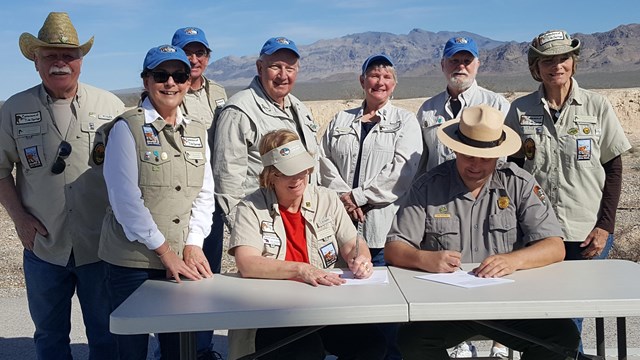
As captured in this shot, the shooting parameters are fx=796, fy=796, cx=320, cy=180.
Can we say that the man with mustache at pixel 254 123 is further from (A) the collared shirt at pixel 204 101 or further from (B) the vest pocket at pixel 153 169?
(B) the vest pocket at pixel 153 169

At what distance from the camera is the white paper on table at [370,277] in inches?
139

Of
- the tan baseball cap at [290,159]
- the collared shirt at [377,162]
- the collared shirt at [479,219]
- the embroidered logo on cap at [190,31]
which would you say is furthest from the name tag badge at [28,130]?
the collared shirt at [479,219]

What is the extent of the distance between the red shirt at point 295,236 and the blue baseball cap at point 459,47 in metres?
1.59

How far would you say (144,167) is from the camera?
3.64 m

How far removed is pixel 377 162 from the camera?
4625mm

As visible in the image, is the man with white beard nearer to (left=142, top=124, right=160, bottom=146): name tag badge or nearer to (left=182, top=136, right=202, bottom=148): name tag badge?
(left=182, top=136, right=202, bottom=148): name tag badge

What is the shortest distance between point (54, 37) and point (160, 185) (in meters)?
1.02

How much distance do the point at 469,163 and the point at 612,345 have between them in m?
2.10

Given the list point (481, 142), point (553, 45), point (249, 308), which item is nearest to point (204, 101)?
point (481, 142)

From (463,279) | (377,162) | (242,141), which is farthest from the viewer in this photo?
(377,162)

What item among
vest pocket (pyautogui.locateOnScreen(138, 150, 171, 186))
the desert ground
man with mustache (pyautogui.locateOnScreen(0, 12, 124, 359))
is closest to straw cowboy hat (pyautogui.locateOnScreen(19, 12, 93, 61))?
man with mustache (pyautogui.locateOnScreen(0, 12, 124, 359))

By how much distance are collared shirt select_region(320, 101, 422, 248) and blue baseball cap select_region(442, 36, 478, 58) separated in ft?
1.55

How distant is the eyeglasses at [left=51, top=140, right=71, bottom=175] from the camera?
4027 mm

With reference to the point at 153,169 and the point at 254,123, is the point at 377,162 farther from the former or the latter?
the point at 153,169
